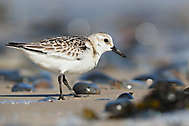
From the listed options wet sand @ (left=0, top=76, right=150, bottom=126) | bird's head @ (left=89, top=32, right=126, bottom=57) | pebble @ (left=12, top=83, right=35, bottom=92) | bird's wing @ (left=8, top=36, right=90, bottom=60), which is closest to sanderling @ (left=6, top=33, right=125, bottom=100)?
bird's wing @ (left=8, top=36, right=90, bottom=60)

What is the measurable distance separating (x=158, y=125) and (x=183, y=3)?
20.1 metres

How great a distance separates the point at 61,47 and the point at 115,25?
46.2 feet

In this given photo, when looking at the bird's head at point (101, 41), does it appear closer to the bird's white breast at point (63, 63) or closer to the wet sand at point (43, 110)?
the bird's white breast at point (63, 63)

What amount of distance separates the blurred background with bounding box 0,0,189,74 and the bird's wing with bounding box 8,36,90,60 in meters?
5.24

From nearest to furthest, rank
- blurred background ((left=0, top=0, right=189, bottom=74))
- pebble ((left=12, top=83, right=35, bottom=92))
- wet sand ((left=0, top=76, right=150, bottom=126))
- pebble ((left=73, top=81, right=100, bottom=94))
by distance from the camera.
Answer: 1. wet sand ((left=0, top=76, right=150, bottom=126))
2. pebble ((left=73, top=81, right=100, bottom=94))
3. pebble ((left=12, top=83, right=35, bottom=92))
4. blurred background ((left=0, top=0, right=189, bottom=74))

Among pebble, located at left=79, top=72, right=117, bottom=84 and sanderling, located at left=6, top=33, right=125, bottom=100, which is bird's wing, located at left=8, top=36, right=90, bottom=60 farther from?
pebble, located at left=79, top=72, right=117, bottom=84

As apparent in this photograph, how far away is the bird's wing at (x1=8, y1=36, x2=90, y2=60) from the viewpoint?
6.57m

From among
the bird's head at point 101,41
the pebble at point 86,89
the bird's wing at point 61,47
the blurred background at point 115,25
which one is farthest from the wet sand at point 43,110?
the blurred background at point 115,25

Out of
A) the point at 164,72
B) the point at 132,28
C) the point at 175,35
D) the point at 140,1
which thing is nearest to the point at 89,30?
the point at 132,28

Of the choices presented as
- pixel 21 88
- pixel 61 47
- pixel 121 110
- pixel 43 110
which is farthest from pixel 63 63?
pixel 121 110

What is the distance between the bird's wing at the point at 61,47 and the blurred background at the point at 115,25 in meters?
5.24

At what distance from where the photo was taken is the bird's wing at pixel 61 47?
6.57 metres

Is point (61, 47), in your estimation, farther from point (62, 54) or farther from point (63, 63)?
point (63, 63)

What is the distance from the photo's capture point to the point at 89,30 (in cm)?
1956
